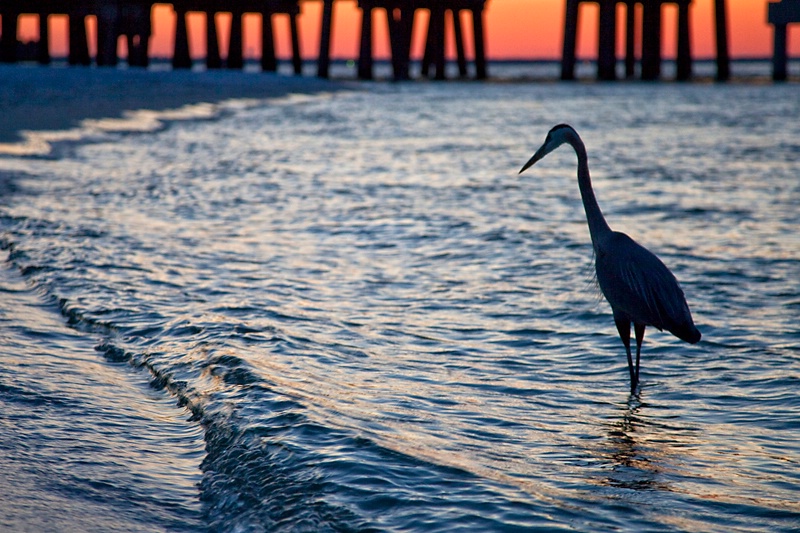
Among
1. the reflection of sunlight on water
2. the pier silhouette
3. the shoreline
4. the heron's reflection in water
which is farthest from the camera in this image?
the pier silhouette

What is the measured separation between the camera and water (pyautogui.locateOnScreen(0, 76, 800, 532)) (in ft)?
10.2

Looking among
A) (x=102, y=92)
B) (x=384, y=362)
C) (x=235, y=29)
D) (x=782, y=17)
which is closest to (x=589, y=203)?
(x=384, y=362)

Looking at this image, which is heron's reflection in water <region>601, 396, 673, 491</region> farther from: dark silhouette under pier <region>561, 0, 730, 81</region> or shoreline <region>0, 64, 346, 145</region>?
dark silhouette under pier <region>561, 0, 730, 81</region>

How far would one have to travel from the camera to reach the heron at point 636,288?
166 inches

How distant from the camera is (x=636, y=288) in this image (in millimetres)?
4301

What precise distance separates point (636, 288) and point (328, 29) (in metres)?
43.2

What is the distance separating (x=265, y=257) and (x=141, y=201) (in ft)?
10.4

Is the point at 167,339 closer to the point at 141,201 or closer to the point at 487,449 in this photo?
the point at 487,449

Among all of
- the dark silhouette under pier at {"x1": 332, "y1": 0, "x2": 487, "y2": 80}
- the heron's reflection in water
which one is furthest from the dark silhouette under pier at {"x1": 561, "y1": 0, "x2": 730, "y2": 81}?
the heron's reflection in water

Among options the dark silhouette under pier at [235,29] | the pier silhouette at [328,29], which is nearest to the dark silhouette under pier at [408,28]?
the pier silhouette at [328,29]

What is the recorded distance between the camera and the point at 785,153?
51.9ft

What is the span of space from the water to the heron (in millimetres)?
306

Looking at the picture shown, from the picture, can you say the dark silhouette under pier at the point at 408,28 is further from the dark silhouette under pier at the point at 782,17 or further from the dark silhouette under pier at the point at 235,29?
the dark silhouette under pier at the point at 782,17

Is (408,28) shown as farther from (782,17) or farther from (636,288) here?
(636,288)
